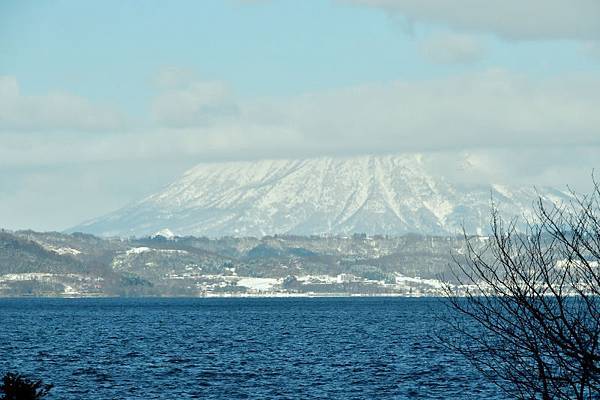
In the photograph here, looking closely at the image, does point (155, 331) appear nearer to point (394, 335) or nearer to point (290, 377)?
point (394, 335)

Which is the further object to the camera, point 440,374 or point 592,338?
point 440,374

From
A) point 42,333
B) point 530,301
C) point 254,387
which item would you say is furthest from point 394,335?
point 530,301

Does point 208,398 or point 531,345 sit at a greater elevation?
point 531,345

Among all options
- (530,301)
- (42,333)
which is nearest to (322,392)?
(530,301)

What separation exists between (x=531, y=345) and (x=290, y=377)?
6731 centimetres

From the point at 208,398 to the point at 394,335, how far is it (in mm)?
86478

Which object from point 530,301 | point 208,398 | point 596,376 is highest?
point 530,301

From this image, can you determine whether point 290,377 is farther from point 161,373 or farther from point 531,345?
point 531,345

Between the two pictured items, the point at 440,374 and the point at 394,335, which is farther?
the point at 394,335

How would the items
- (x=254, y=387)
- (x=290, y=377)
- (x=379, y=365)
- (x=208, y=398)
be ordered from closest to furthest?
(x=208, y=398), (x=254, y=387), (x=290, y=377), (x=379, y=365)

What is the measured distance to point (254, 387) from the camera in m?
82.8

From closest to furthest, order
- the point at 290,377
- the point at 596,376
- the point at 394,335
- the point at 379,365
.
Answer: the point at 596,376, the point at 290,377, the point at 379,365, the point at 394,335

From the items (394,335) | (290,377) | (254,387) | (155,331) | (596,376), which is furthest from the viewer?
(155,331)

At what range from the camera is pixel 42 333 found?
6506 inches
